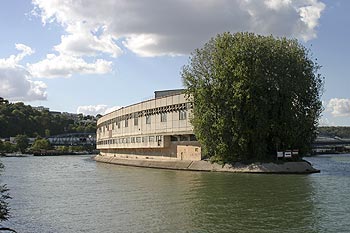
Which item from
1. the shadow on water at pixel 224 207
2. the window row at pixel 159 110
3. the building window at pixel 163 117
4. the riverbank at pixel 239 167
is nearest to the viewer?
the shadow on water at pixel 224 207

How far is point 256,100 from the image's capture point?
58.6 meters

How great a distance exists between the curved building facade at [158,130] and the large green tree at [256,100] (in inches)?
360

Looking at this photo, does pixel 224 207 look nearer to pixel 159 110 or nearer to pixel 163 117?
pixel 163 117

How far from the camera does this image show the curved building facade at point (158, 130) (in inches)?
2840

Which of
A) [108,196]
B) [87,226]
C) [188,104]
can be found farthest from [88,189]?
[188,104]

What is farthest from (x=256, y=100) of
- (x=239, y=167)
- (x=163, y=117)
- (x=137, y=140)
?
(x=137, y=140)

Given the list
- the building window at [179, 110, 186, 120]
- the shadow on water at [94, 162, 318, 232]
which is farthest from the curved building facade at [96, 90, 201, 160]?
the shadow on water at [94, 162, 318, 232]

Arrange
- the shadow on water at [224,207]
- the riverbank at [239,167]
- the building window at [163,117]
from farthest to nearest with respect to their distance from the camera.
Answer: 1. the building window at [163,117]
2. the riverbank at [239,167]
3. the shadow on water at [224,207]

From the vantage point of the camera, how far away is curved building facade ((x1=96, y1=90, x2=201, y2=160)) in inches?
2840

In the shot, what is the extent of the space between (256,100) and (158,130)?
25.5m

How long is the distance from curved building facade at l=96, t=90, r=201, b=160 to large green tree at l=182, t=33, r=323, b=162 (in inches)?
360

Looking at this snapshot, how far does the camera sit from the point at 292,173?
55.6 meters

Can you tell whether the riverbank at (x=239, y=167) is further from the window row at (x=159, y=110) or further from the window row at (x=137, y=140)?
the window row at (x=159, y=110)

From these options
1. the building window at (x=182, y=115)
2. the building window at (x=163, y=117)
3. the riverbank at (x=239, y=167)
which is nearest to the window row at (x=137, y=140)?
the building window at (x=163, y=117)
